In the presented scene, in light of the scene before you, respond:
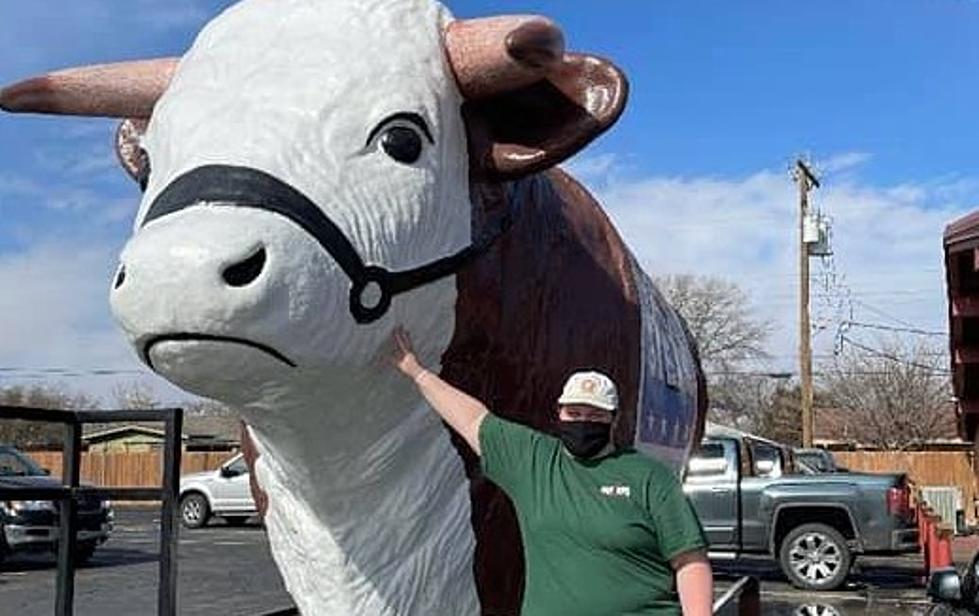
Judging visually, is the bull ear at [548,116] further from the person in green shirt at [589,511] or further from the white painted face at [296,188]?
the person in green shirt at [589,511]

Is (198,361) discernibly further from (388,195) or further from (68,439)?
(68,439)

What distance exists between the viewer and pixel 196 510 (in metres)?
23.2

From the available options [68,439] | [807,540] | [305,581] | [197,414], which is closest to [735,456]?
[807,540]

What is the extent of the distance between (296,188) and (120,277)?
0.35m

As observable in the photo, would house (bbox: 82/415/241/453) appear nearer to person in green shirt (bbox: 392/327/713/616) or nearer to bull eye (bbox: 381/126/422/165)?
person in green shirt (bbox: 392/327/713/616)

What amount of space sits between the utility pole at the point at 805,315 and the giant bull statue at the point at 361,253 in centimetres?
2610

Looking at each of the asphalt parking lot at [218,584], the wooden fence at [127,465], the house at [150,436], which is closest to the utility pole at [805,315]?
the asphalt parking lot at [218,584]

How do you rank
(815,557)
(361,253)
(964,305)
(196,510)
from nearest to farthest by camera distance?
(361,253) < (964,305) < (815,557) < (196,510)

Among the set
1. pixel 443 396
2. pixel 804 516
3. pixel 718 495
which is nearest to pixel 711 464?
pixel 718 495

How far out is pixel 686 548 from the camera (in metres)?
2.79

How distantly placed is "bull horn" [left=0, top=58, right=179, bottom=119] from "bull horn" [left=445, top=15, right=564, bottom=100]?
0.70 metres

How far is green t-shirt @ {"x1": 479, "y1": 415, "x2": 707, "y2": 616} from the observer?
2.82 metres

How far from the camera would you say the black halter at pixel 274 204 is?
2355 millimetres

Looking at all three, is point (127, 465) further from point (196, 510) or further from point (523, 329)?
point (523, 329)
